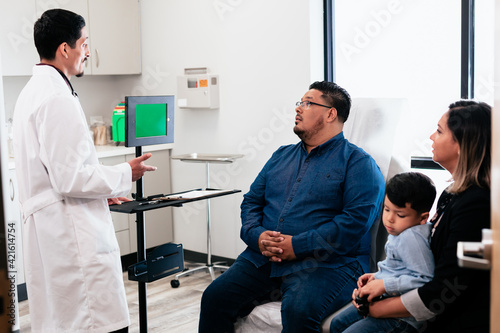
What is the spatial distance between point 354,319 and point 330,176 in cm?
61

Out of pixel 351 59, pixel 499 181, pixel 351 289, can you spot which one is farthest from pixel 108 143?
pixel 499 181

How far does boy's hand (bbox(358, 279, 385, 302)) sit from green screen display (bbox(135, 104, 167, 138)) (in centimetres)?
119

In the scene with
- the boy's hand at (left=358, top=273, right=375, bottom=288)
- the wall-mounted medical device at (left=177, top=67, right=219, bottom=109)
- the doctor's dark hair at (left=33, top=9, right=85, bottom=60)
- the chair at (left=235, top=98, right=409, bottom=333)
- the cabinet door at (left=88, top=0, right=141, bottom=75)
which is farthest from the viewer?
the cabinet door at (left=88, top=0, right=141, bottom=75)

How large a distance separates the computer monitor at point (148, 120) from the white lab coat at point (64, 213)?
0.36 meters

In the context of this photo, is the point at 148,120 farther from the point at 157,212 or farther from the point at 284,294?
the point at 157,212

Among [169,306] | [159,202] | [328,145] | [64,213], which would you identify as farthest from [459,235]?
[169,306]

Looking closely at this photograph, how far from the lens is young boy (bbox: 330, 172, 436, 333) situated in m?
1.83

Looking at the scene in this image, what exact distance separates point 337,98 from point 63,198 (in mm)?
1221

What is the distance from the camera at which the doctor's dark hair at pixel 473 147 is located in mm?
1747

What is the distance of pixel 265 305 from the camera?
2.28 meters

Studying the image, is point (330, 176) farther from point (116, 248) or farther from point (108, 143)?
point (108, 143)

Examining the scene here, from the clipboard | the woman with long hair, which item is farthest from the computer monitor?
the woman with long hair

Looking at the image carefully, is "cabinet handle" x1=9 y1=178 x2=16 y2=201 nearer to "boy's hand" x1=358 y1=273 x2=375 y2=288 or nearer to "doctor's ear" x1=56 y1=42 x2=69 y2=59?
"doctor's ear" x1=56 y1=42 x2=69 y2=59

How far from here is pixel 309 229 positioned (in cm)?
239
